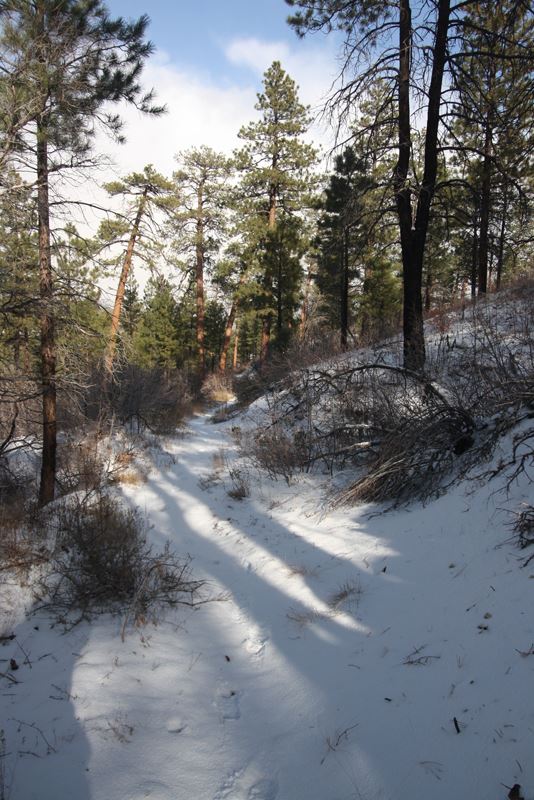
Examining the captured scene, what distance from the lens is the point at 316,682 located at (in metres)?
2.68

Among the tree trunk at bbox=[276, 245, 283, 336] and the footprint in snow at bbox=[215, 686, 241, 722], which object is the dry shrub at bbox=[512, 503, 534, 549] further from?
the tree trunk at bbox=[276, 245, 283, 336]

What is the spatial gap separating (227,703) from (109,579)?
64.5 inches

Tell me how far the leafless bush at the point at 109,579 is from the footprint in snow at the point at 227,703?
3.19 ft

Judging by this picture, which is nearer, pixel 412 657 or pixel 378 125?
pixel 412 657

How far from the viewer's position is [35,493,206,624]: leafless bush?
12.0ft

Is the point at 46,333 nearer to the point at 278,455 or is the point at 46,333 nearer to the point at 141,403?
the point at 278,455

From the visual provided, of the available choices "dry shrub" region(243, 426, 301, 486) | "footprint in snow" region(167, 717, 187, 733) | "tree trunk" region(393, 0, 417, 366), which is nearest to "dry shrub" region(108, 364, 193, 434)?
"dry shrub" region(243, 426, 301, 486)

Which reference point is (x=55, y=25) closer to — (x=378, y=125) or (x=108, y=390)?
(x=378, y=125)

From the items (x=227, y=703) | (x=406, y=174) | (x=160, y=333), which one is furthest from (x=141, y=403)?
(x=160, y=333)

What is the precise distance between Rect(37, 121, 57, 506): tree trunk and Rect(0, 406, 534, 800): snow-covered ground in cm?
316

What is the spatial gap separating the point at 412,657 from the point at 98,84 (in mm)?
7990

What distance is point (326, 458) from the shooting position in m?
6.31

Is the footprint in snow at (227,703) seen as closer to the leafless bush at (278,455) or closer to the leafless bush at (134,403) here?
the leafless bush at (278,455)

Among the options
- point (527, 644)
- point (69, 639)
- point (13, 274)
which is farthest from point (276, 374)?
point (527, 644)
